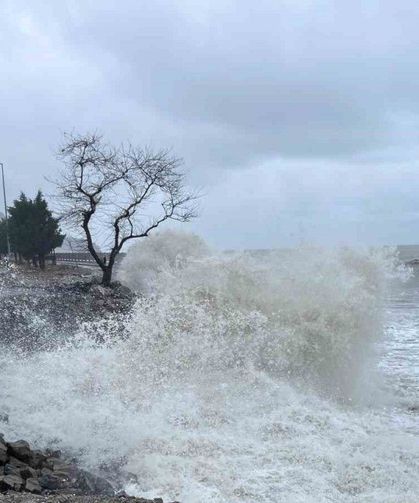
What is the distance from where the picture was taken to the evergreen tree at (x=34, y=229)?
40.4m

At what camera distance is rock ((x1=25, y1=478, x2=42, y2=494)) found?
518cm

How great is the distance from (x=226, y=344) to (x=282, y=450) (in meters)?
3.31

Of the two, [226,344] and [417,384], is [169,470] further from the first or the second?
[417,384]

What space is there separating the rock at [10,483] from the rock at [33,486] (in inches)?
2.2

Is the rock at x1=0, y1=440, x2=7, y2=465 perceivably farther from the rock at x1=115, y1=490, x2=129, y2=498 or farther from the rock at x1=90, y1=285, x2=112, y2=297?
the rock at x1=90, y1=285, x2=112, y2=297

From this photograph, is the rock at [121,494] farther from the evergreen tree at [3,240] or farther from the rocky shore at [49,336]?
the evergreen tree at [3,240]

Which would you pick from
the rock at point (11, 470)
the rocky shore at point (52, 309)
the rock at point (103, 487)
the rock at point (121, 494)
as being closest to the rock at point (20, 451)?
the rock at point (11, 470)

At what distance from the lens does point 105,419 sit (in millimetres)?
7492

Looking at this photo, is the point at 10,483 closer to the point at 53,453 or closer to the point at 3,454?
the point at 3,454

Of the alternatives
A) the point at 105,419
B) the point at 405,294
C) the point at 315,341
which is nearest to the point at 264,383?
the point at 315,341

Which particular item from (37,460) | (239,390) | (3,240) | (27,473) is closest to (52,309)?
(239,390)

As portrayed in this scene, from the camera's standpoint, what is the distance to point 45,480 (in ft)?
18.2

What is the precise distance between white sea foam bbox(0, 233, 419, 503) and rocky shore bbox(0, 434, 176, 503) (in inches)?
15.9

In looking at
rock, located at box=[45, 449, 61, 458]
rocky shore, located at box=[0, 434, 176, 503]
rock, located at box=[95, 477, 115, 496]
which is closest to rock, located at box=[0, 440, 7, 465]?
rocky shore, located at box=[0, 434, 176, 503]
